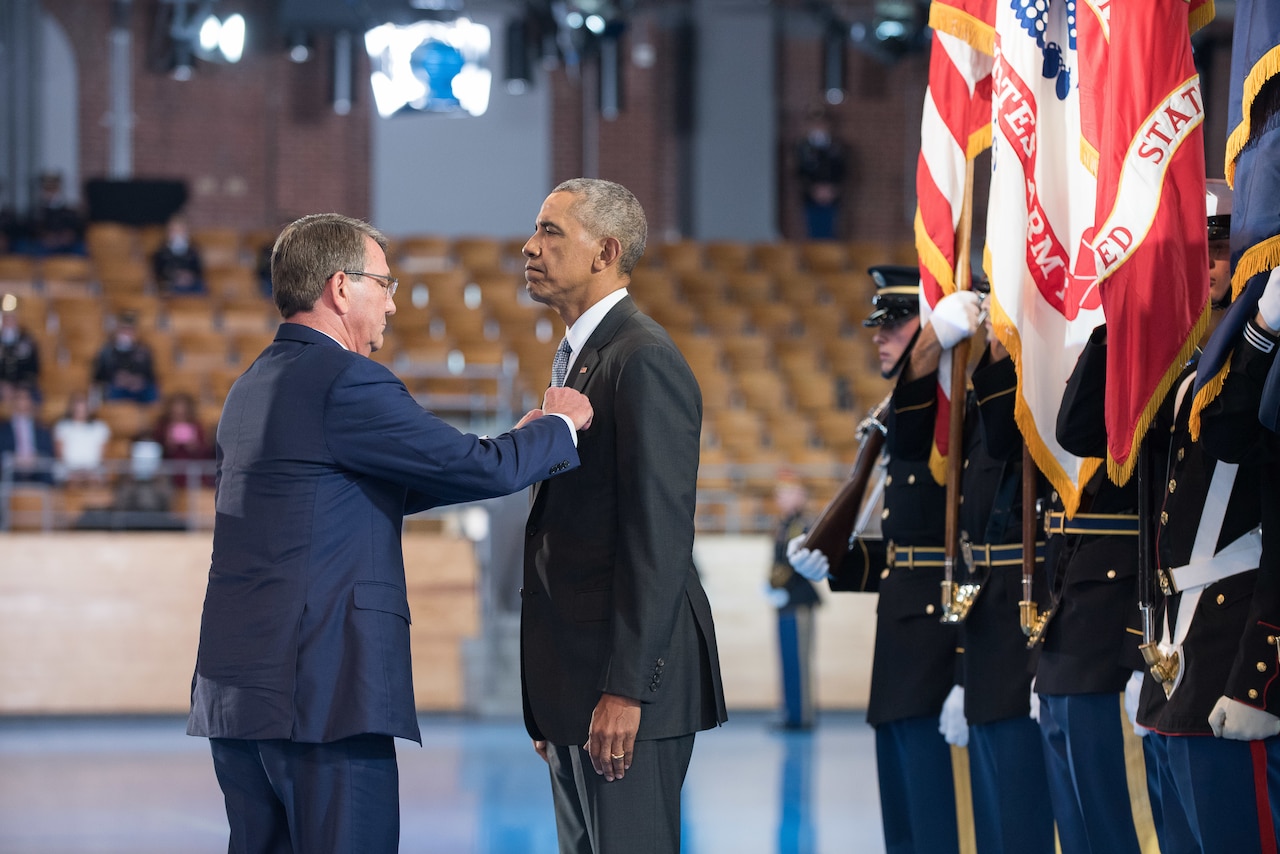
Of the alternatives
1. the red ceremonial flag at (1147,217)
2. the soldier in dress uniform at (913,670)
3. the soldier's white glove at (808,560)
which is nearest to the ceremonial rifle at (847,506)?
the soldier's white glove at (808,560)

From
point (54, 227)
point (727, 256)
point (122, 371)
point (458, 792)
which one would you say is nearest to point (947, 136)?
point (458, 792)

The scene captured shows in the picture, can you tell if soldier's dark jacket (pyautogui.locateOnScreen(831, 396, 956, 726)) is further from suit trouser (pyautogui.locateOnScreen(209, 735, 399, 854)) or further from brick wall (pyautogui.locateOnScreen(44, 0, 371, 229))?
brick wall (pyautogui.locateOnScreen(44, 0, 371, 229))

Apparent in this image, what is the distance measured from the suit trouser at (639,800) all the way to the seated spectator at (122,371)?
9719 millimetres

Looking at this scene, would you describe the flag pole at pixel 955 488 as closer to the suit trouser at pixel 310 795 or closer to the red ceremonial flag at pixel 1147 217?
the red ceremonial flag at pixel 1147 217

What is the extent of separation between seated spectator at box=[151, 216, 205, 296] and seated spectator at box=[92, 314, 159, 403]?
205cm

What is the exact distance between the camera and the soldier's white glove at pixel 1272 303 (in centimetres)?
259

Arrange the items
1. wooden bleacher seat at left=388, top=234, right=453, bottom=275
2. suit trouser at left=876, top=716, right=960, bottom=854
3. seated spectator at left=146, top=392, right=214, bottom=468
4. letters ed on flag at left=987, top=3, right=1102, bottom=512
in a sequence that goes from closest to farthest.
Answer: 1. letters ed on flag at left=987, top=3, right=1102, bottom=512
2. suit trouser at left=876, top=716, right=960, bottom=854
3. seated spectator at left=146, top=392, right=214, bottom=468
4. wooden bleacher seat at left=388, top=234, right=453, bottom=275

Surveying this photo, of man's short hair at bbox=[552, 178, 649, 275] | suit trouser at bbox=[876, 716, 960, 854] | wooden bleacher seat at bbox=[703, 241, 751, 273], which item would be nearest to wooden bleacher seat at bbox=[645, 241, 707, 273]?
wooden bleacher seat at bbox=[703, 241, 751, 273]

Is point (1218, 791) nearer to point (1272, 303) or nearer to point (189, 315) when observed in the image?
point (1272, 303)

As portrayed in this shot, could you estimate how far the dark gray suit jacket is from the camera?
282 cm

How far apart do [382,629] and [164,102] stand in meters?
15.9

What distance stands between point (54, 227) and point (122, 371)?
3640 millimetres

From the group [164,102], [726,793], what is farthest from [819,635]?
[164,102]

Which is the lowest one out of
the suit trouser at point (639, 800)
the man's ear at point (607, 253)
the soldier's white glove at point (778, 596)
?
the soldier's white glove at point (778, 596)
